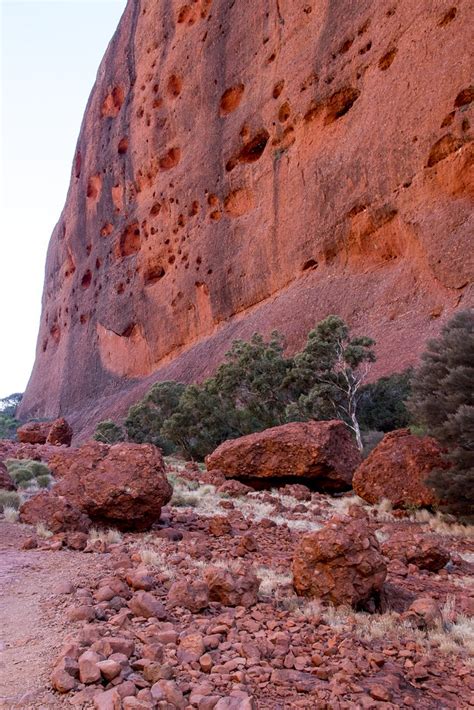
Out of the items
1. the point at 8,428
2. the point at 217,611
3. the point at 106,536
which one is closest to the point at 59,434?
the point at 106,536

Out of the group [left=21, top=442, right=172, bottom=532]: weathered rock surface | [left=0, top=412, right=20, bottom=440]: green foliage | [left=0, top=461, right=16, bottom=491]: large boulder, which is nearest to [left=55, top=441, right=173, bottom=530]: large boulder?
[left=21, top=442, right=172, bottom=532]: weathered rock surface

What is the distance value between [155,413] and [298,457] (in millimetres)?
14710

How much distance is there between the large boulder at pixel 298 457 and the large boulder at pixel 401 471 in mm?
1125

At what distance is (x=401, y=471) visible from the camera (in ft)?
32.3

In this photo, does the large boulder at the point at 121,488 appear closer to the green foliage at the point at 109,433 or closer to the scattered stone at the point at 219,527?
the scattered stone at the point at 219,527

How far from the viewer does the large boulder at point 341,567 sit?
15.6 ft

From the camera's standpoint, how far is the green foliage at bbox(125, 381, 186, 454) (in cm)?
2462

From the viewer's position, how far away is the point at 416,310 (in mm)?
21516

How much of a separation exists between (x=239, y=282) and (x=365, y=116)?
10590mm

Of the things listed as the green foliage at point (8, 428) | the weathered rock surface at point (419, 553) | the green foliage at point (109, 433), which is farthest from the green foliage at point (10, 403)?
the weathered rock surface at point (419, 553)

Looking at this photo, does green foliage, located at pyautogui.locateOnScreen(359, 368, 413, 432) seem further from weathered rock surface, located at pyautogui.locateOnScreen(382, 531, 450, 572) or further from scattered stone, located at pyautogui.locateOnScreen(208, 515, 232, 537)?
weathered rock surface, located at pyautogui.locateOnScreen(382, 531, 450, 572)

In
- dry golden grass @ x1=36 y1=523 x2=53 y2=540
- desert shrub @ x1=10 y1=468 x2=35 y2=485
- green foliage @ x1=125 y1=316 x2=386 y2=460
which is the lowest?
dry golden grass @ x1=36 y1=523 x2=53 y2=540

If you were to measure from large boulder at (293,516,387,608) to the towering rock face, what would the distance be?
15.5m

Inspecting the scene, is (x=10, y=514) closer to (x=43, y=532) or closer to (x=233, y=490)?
(x=43, y=532)
